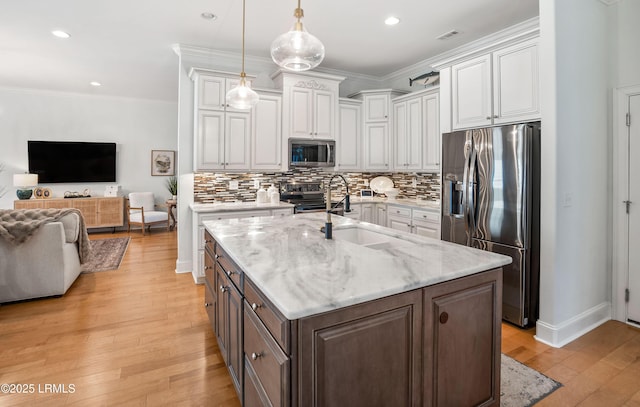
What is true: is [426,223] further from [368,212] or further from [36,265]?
[36,265]

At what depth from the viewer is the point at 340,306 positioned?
3.64ft

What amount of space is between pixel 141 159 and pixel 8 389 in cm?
646

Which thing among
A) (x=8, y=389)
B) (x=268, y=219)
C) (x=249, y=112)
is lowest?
(x=8, y=389)

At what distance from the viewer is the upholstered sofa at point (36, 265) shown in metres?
3.28

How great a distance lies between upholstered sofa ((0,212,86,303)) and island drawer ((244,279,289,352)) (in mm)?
3039

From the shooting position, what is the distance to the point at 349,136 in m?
5.05

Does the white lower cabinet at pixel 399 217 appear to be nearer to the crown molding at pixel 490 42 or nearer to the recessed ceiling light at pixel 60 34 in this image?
the crown molding at pixel 490 42

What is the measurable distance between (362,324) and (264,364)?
0.42 m

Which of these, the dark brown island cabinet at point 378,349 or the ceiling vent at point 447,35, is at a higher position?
the ceiling vent at point 447,35

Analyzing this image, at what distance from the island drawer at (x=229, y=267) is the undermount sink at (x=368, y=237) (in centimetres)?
67

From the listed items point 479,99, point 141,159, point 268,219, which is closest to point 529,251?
point 479,99

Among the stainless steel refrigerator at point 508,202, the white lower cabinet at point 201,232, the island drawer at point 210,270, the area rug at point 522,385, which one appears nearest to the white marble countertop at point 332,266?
the island drawer at point 210,270

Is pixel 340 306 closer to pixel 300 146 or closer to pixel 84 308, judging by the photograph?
pixel 84 308

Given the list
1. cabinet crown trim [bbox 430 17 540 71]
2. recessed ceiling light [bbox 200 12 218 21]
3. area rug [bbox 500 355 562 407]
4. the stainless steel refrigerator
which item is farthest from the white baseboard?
recessed ceiling light [bbox 200 12 218 21]
